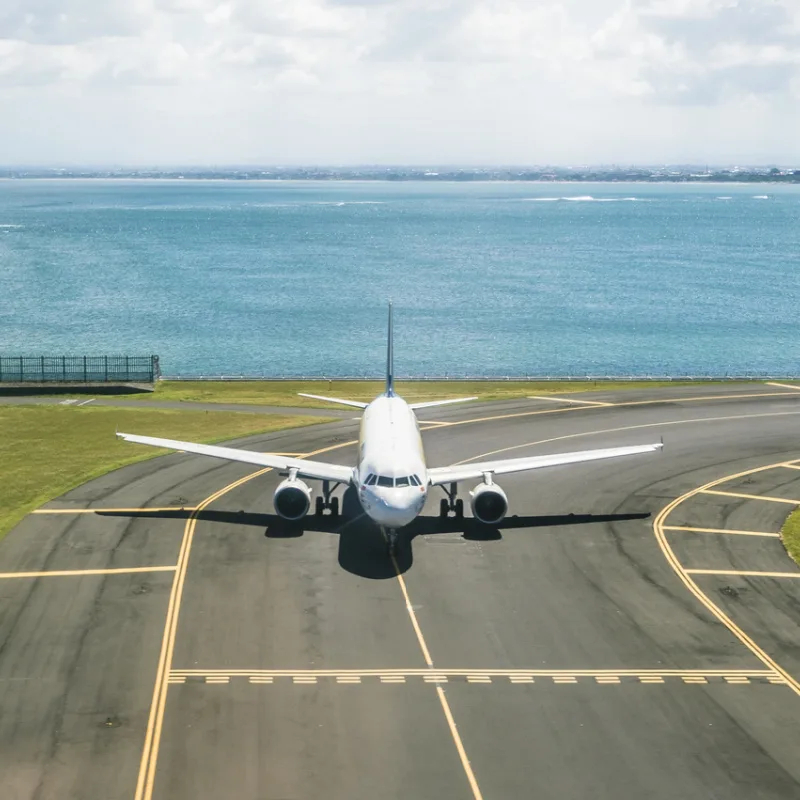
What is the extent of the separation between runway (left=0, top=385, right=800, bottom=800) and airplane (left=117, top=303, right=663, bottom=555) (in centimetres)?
168

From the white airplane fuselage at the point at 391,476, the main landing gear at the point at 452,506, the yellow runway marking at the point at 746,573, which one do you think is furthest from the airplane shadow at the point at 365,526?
the yellow runway marking at the point at 746,573

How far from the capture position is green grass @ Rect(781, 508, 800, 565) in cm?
4728

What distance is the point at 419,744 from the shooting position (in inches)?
1160

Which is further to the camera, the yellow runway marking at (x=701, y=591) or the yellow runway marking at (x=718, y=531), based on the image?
the yellow runway marking at (x=718, y=531)

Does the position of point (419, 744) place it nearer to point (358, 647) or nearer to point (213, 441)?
point (358, 647)

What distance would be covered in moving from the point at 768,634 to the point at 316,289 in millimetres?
162657

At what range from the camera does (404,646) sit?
3612 cm

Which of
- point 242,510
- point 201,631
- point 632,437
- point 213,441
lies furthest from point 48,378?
point 201,631

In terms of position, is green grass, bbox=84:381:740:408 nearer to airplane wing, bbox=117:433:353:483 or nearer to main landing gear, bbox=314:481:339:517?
airplane wing, bbox=117:433:353:483

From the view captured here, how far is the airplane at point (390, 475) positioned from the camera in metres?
42.7

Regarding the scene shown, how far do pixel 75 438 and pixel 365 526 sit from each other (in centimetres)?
2759

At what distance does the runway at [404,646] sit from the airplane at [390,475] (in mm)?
1677

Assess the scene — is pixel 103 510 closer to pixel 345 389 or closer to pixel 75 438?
pixel 75 438

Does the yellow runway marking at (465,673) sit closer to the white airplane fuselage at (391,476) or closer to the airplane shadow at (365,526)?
the white airplane fuselage at (391,476)
